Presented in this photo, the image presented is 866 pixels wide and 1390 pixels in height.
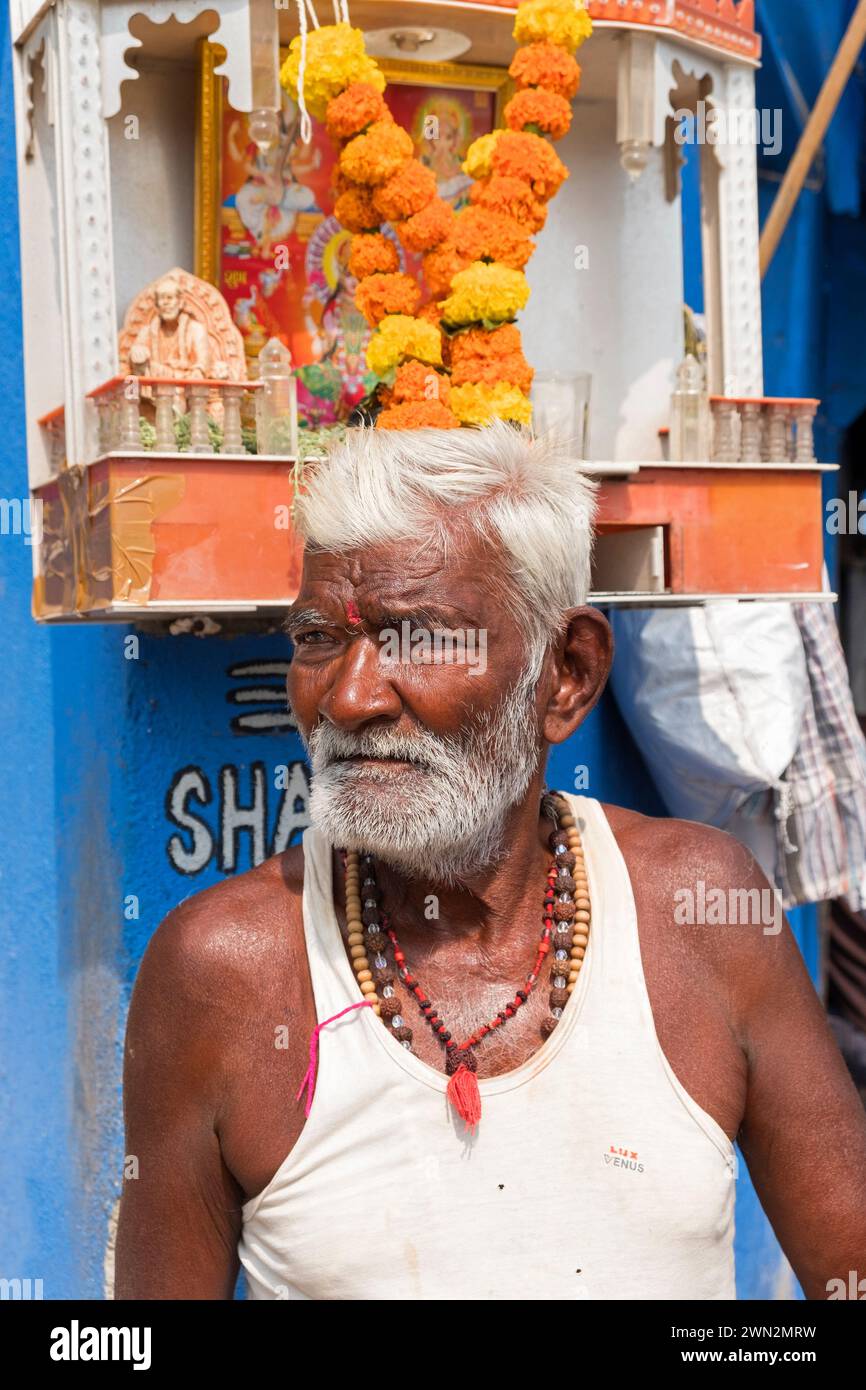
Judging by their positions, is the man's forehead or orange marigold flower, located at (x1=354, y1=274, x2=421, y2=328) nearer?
the man's forehead

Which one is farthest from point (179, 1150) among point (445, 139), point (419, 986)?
point (445, 139)

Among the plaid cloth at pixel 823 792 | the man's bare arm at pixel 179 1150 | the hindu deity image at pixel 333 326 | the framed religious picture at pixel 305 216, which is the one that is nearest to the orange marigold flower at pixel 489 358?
the framed religious picture at pixel 305 216

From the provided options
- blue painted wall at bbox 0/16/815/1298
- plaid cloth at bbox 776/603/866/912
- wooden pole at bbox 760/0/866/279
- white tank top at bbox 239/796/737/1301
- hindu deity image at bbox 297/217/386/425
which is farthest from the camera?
plaid cloth at bbox 776/603/866/912

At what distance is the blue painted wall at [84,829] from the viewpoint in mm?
3170

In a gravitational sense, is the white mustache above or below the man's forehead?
below

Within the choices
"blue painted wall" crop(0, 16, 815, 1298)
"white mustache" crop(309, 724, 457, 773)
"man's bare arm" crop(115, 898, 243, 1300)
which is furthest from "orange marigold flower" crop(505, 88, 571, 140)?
"man's bare arm" crop(115, 898, 243, 1300)

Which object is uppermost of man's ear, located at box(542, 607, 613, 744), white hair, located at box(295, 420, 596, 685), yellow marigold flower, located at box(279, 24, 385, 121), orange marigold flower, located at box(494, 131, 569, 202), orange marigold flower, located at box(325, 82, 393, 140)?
yellow marigold flower, located at box(279, 24, 385, 121)

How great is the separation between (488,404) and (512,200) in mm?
413

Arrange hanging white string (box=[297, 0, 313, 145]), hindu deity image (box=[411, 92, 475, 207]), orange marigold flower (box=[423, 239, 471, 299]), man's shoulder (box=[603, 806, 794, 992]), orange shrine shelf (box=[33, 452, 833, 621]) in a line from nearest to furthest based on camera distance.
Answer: man's shoulder (box=[603, 806, 794, 992]), orange shrine shelf (box=[33, 452, 833, 621]), hanging white string (box=[297, 0, 313, 145]), orange marigold flower (box=[423, 239, 471, 299]), hindu deity image (box=[411, 92, 475, 207])

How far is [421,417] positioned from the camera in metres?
2.80

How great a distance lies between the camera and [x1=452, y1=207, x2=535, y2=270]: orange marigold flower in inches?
114

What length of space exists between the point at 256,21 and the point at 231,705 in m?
1.36

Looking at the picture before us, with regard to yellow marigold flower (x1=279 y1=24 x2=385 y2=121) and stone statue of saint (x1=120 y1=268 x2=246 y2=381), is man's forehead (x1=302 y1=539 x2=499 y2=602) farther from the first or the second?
yellow marigold flower (x1=279 y1=24 x2=385 y2=121)

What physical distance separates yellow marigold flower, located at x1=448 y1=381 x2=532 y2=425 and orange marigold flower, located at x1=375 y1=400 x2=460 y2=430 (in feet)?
0.08
